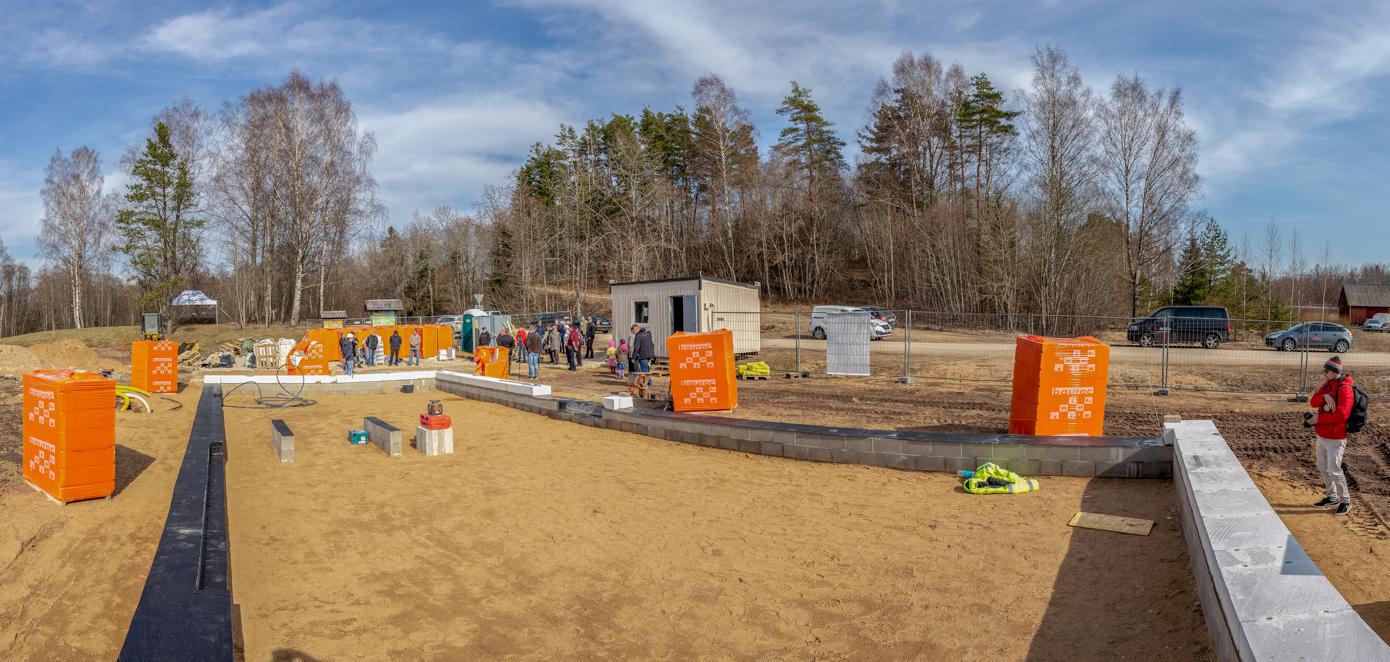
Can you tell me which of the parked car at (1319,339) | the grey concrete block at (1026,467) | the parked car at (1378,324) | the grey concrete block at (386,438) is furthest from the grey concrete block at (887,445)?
the parked car at (1378,324)

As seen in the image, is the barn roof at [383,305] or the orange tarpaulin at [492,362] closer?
the orange tarpaulin at [492,362]

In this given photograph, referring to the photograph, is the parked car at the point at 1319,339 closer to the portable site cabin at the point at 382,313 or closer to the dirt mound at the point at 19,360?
the portable site cabin at the point at 382,313

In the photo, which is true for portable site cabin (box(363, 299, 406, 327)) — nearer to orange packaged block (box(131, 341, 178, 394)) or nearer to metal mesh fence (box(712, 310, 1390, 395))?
orange packaged block (box(131, 341, 178, 394))

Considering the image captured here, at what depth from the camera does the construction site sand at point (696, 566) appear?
4.72 metres

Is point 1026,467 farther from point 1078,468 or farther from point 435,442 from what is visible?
point 435,442

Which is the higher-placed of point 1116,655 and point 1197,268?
point 1197,268

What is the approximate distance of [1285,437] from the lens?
405 inches

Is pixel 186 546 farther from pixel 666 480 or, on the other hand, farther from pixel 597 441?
pixel 597 441

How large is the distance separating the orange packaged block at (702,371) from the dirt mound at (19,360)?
97.5 feet

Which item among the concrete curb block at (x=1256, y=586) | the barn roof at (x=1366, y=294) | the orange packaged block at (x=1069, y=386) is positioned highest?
the barn roof at (x=1366, y=294)

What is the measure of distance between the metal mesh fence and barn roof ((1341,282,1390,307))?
133 ft

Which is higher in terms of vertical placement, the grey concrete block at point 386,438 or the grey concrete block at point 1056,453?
the grey concrete block at point 1056,453

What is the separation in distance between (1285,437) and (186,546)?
42.8 ft

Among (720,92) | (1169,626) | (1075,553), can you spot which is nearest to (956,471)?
(1075,553)
